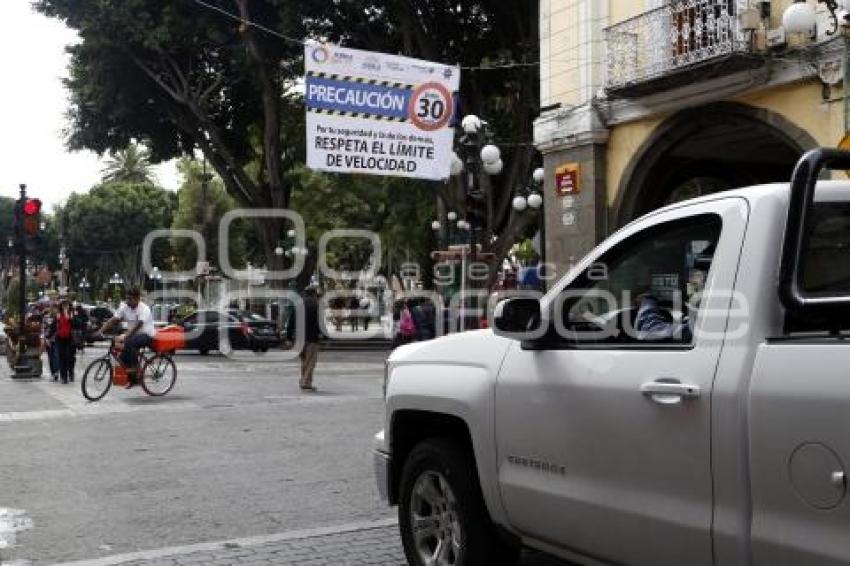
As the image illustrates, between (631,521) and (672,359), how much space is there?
60 cm

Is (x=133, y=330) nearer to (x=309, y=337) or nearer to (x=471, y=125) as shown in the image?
(x=309, y=337)

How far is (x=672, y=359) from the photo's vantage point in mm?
3297

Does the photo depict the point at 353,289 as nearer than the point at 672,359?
No

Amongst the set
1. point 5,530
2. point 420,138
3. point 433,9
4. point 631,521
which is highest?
point 433,9

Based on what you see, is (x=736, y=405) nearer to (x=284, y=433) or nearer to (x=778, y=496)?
(x=778, y=496)

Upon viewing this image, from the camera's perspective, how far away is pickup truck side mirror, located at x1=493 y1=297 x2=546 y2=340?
3926mm

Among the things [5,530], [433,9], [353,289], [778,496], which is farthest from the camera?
[353,289]

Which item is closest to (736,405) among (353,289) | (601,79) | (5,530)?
(5,530)

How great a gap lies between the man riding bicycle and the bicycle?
0.28 feet

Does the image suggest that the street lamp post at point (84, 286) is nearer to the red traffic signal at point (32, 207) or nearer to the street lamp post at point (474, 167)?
the red traffic signal at point (32, 207)

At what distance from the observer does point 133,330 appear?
1420 cm

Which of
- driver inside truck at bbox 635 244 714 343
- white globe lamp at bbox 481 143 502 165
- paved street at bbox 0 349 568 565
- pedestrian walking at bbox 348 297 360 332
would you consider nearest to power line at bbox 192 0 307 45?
white globe lamp at bbox 481 143 502 165

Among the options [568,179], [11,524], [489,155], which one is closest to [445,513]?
[11,524]

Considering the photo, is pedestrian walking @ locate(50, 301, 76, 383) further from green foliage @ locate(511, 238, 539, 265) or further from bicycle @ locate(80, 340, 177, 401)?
green foliage @ locate(511, 238, 539, 265)
